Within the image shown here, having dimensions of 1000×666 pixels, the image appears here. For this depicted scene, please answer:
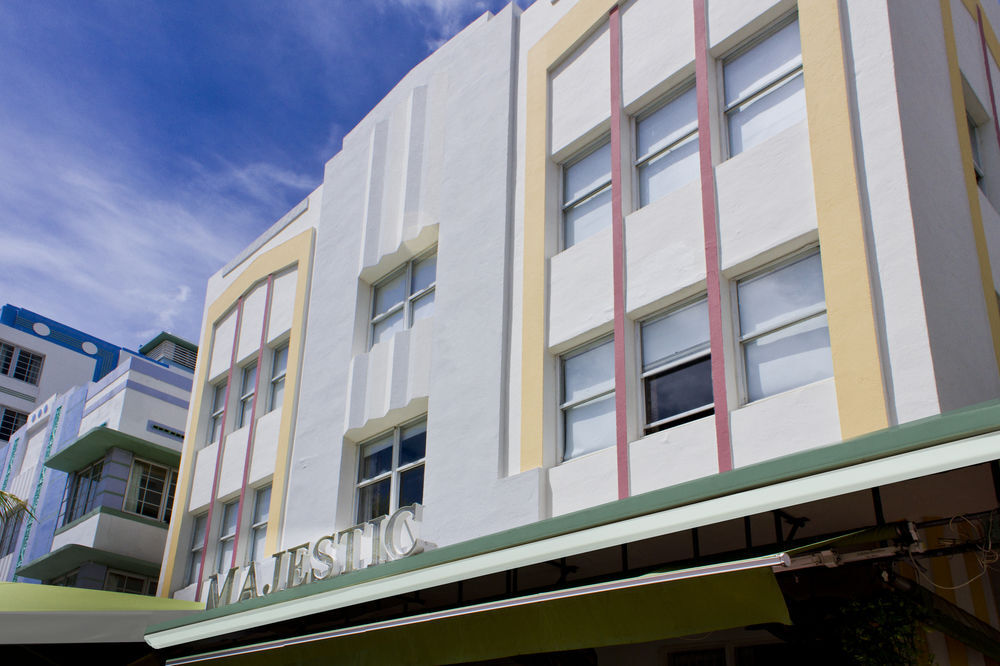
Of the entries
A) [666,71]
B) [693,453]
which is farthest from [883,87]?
[693,453]

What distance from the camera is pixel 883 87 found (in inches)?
339

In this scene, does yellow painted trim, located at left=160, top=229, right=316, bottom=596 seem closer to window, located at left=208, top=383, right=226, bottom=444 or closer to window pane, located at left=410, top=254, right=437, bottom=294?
window, located at left=208, top=383, right=226, bottom=444

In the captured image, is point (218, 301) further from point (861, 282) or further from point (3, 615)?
point (861, 282)

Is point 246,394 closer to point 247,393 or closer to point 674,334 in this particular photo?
point 247,393

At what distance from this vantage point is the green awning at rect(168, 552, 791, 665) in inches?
255

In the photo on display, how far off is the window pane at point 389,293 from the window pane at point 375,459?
2149 millimetres

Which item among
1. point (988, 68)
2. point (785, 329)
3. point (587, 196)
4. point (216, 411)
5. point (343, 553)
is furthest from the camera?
point (216, 411)

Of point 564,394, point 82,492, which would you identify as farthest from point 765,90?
point 82,492

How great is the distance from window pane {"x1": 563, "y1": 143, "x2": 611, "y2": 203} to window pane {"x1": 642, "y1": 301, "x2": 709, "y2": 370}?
2280 mm

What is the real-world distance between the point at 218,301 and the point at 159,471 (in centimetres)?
531

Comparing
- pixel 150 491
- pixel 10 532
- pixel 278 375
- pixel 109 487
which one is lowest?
pixel 109 487

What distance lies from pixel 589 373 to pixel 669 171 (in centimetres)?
245

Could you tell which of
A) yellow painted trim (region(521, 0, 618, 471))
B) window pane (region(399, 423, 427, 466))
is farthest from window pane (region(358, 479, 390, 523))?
yellow painted trim (region(521, 0, 618, 471))

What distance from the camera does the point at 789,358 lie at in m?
8.88
